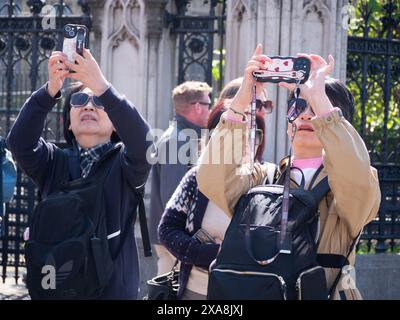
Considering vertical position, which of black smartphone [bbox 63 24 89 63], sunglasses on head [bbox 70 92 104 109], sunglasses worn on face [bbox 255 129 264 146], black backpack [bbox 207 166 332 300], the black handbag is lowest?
the black handbag

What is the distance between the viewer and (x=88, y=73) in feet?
12.8

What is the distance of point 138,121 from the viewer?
13.1 feet

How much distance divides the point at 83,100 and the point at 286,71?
1.20 m

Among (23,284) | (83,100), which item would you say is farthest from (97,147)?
(23,284)

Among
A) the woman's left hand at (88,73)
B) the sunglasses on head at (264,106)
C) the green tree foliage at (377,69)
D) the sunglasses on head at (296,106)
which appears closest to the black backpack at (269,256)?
the sunglasses on head at (296,106)

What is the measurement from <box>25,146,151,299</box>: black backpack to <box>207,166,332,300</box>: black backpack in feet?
2.49

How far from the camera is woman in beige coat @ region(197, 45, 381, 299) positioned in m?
3.29

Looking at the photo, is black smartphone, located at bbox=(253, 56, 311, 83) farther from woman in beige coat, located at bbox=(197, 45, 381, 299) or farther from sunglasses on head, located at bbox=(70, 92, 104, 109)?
sunglasses on head, located at bbox=(70, 92, 104, 109)

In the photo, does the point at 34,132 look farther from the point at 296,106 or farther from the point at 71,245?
the point at 296,106

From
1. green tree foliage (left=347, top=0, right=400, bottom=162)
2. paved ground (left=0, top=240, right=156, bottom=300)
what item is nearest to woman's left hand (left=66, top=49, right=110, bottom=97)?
paved ground (left=0, top=240, right=156, bottom=300)

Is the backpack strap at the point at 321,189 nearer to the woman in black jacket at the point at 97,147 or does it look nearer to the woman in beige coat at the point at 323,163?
the woman in beige coat at the point at 323,163

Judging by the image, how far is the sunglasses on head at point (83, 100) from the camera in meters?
4.26

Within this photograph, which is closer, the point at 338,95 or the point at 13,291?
the point at 338,95

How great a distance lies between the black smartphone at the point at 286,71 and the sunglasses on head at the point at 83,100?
3.34 ft
